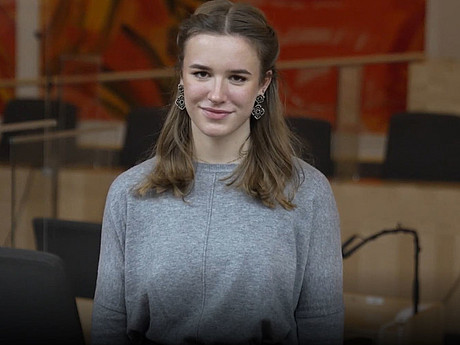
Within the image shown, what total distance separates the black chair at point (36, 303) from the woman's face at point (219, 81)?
0.40 m

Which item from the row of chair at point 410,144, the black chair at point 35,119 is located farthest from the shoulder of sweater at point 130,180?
the row of chair at point 410,144

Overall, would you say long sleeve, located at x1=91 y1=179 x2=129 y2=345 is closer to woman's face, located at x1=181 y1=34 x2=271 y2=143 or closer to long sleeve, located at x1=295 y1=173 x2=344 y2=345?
woman's face, located at x1=181 y1=34 x2=271 y2=143

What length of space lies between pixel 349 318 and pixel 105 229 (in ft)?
3.94

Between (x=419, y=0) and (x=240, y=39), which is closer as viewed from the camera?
(x=240, y=39)

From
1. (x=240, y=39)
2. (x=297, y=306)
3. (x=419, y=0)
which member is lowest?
(x=297, y=306)

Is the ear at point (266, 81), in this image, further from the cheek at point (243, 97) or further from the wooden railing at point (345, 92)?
the wooden railing at point (345, 92)

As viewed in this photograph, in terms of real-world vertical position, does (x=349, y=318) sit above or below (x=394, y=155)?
below

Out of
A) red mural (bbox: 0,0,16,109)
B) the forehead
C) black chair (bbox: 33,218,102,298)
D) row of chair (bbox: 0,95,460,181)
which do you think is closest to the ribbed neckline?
the forehead

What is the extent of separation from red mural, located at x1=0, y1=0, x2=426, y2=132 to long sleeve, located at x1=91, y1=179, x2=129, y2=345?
2808 mm

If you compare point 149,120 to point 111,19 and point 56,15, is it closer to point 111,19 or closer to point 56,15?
point 56,15

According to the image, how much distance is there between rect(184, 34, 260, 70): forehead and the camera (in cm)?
191

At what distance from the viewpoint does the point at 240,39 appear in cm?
194

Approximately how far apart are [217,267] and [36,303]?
37 centimetres

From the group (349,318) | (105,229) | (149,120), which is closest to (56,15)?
(149,120)
